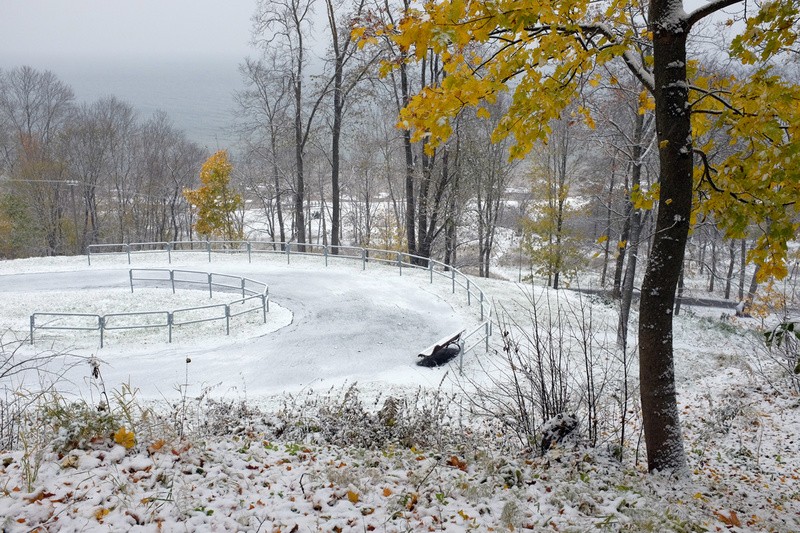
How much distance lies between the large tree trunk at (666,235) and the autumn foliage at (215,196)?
3484cm

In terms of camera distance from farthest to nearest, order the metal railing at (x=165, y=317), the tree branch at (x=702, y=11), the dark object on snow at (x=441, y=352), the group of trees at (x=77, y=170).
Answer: the group of trees at (x=77, y=170) < the metal railing at (x=165, y=317) < the dark object on snow at (x=441, y=352) < the tree branch at (x=702, y=11)

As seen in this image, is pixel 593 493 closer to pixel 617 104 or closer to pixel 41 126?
pixel 617 104

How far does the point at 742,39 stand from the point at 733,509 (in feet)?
13.3

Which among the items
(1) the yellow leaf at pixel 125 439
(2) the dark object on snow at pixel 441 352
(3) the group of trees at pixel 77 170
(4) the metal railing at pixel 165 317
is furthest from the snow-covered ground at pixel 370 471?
(3) the group of trees at pixel 77 170

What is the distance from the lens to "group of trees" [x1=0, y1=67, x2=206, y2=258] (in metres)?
38.9

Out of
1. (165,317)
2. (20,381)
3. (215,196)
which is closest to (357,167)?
(215,196)

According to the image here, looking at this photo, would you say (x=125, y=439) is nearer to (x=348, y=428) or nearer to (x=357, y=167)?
(x=348, y=428)

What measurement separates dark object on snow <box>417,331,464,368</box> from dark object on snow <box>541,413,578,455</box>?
6.75 metres

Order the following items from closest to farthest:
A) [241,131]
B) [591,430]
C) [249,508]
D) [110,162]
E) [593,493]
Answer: [249,508] < [593,493] < [591,430] < [241,131] < [110,162]

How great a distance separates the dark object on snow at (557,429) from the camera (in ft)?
17.5

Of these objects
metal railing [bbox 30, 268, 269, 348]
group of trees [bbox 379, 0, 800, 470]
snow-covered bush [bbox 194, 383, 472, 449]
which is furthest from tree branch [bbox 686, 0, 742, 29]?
metal railing [bbox 30, 268, 269, 348]

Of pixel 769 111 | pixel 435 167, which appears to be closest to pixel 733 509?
pixel 769 111

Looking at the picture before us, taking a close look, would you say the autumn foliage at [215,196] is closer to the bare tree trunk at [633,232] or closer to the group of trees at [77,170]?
the group of trees at [77,170]

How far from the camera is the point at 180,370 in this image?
11734 millimetres
